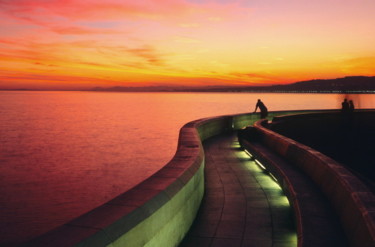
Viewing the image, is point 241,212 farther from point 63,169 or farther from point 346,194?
point 63,169

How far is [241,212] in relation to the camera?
664cm

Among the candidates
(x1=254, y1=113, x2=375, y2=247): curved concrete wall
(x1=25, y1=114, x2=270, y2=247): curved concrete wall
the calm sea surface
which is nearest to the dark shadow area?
the calm sea surface

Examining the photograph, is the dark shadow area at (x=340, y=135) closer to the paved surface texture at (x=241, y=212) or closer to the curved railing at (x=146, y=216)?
the paved surface texture at (x=241, y=212)

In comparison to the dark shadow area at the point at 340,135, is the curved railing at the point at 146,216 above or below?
above

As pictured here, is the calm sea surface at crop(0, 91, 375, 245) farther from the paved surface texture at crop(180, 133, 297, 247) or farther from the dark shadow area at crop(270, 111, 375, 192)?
the dark shadow area at crop(270, 111, 375, 192)

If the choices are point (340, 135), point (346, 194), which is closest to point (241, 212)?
point (346, 194)

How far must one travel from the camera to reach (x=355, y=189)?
496cm

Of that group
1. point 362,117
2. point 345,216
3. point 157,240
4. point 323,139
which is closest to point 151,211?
point 157,240

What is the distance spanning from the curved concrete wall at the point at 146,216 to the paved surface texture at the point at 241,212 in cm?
35

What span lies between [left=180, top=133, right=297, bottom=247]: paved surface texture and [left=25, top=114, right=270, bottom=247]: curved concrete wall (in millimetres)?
352

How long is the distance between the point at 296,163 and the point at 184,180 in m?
4.51

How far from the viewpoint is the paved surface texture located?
5.43 metres

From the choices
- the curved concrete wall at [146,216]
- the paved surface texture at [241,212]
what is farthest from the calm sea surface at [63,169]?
the curved concrete wall at [146,216]

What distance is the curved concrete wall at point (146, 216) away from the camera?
3357mm
